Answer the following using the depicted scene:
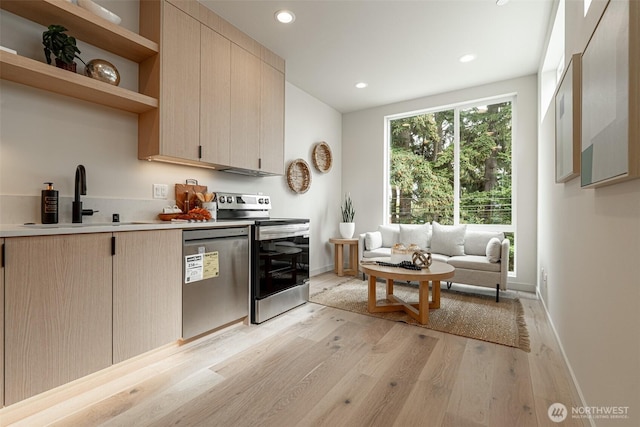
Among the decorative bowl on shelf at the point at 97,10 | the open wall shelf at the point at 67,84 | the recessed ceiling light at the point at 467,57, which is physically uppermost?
the recessed ceiling light at the point at 467,57

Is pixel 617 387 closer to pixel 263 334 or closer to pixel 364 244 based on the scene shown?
pixel 263 334

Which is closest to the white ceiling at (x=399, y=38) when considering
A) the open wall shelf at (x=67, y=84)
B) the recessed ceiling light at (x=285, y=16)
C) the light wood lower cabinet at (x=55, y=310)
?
the recessed ceiling light at (x=285, y=16)

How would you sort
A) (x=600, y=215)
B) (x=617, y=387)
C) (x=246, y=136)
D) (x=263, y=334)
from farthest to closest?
(x=246, y=136)
(x=263, y=334)
(x=600, y=215)
(x=617, y=387)

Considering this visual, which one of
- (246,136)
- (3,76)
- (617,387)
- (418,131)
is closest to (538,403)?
(617,387)

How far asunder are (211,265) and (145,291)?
52 centimetres

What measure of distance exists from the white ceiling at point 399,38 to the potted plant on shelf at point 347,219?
190cm

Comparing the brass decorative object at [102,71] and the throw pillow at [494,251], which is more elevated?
the brass decorative object at [102,71]

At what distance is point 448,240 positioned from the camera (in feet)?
12.8

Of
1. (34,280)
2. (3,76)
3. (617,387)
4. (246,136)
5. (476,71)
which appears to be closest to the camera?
(617,387)

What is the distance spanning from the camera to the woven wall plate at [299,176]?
409 cm

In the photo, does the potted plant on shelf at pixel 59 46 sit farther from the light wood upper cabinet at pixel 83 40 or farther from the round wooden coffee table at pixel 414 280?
the round wooden coffee table at pixel 414 280

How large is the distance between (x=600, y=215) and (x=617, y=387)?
0.70m

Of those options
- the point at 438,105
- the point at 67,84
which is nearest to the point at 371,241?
the point at 438,105

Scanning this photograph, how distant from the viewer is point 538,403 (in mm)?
1574
